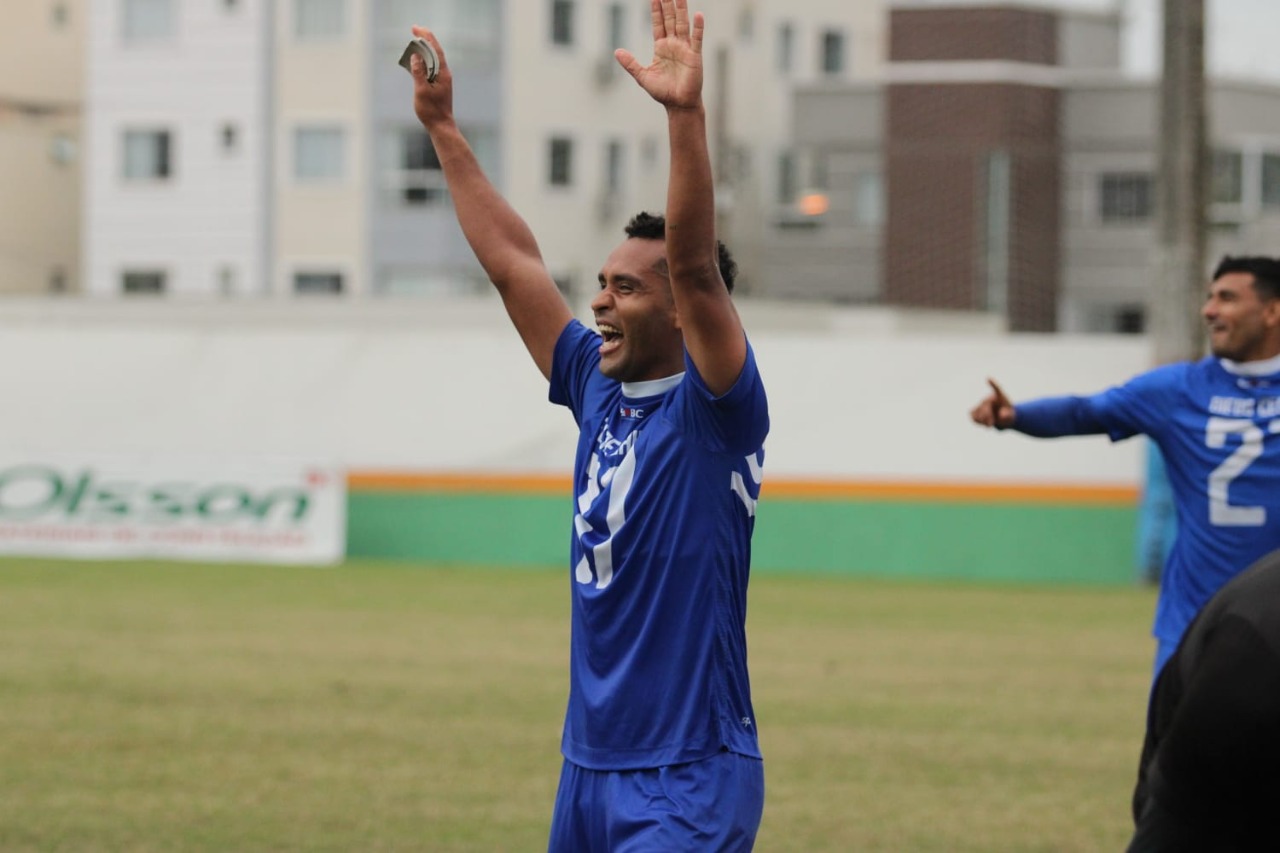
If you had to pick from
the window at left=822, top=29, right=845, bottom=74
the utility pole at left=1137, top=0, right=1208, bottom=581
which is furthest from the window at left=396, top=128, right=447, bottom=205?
the utility pole at left=1137, top=0, right=1208, bottom=581

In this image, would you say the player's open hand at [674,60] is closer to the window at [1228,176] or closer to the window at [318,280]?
the window at [318,280]

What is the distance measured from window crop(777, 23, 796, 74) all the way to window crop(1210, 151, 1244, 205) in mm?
11772

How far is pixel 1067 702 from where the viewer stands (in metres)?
13.7

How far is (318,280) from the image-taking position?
158 ft

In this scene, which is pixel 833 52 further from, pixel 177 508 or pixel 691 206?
pixel 691 206

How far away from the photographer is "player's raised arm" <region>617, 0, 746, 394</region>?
468 cm

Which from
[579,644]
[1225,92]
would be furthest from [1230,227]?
[579,644]

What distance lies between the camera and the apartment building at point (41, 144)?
50938mm

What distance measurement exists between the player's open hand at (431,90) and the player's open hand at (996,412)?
297 cm

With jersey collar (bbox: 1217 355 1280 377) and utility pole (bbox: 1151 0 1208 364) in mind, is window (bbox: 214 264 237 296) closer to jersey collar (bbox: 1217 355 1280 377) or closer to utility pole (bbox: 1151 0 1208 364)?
utility pole (bbox: 1151 0 1208 364)

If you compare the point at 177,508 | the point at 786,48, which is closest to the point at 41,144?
the point at 786,48

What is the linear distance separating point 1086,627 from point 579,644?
13.8m

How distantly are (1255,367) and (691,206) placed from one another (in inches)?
163

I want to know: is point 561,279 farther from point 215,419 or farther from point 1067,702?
point 1067,702
